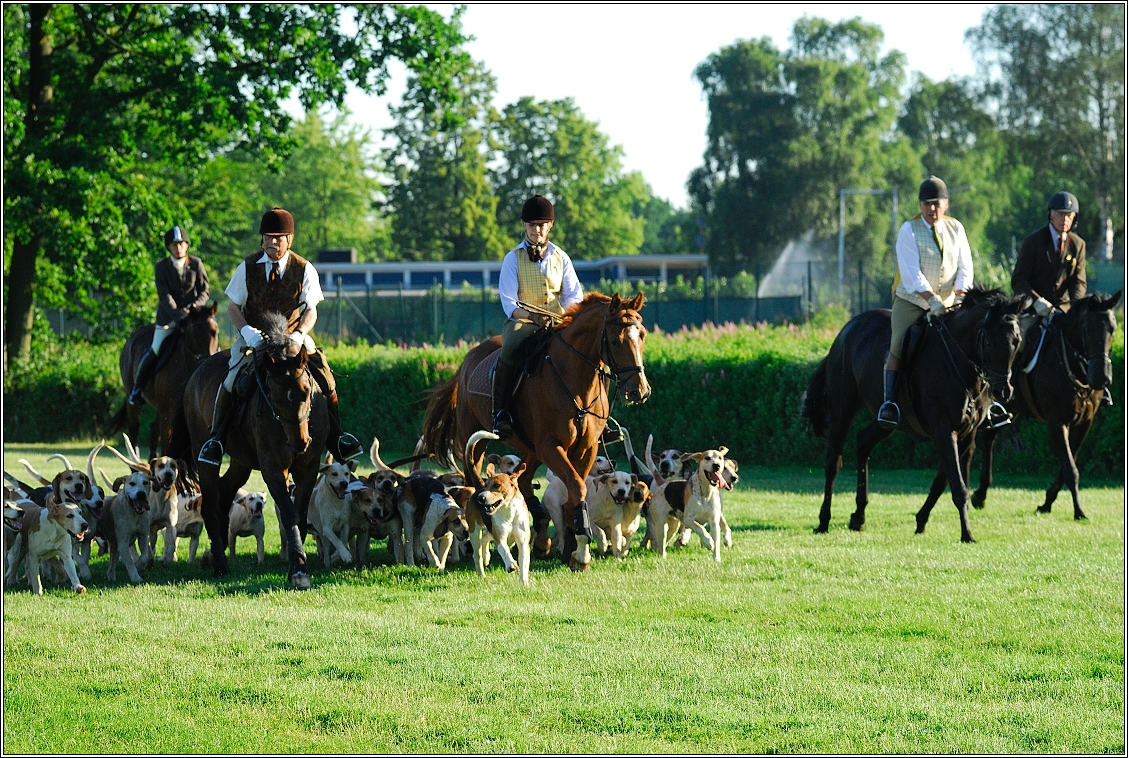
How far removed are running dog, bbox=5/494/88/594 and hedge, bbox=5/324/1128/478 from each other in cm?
614

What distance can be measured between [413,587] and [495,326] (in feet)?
93.9

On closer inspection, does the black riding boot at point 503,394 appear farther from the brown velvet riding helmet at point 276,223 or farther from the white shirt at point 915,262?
the white shirt at point 915,262

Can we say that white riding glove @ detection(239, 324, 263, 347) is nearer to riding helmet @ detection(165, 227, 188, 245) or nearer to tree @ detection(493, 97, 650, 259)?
→ riding helmet @ detection(165, 227, 188, 245)

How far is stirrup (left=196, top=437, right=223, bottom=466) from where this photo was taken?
34.8 ft

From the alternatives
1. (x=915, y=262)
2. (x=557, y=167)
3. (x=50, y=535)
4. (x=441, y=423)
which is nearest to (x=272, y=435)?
(x=50, y=535)

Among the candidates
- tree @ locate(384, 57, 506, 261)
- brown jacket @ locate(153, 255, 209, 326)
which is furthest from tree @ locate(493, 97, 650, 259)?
brown jacket @ locate(153, 255, 209, 326)

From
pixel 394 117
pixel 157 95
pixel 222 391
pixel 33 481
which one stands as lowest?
pixel 33 481

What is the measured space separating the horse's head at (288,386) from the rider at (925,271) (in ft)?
17.3

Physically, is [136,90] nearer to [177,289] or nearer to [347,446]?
[177,289]

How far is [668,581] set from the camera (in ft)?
33.0

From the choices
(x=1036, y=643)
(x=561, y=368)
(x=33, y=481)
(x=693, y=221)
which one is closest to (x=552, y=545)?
(x=561, y=368)

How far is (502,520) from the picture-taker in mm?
10062

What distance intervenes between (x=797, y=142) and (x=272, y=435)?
57550mm

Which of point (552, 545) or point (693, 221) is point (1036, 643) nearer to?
point (552, 545)
